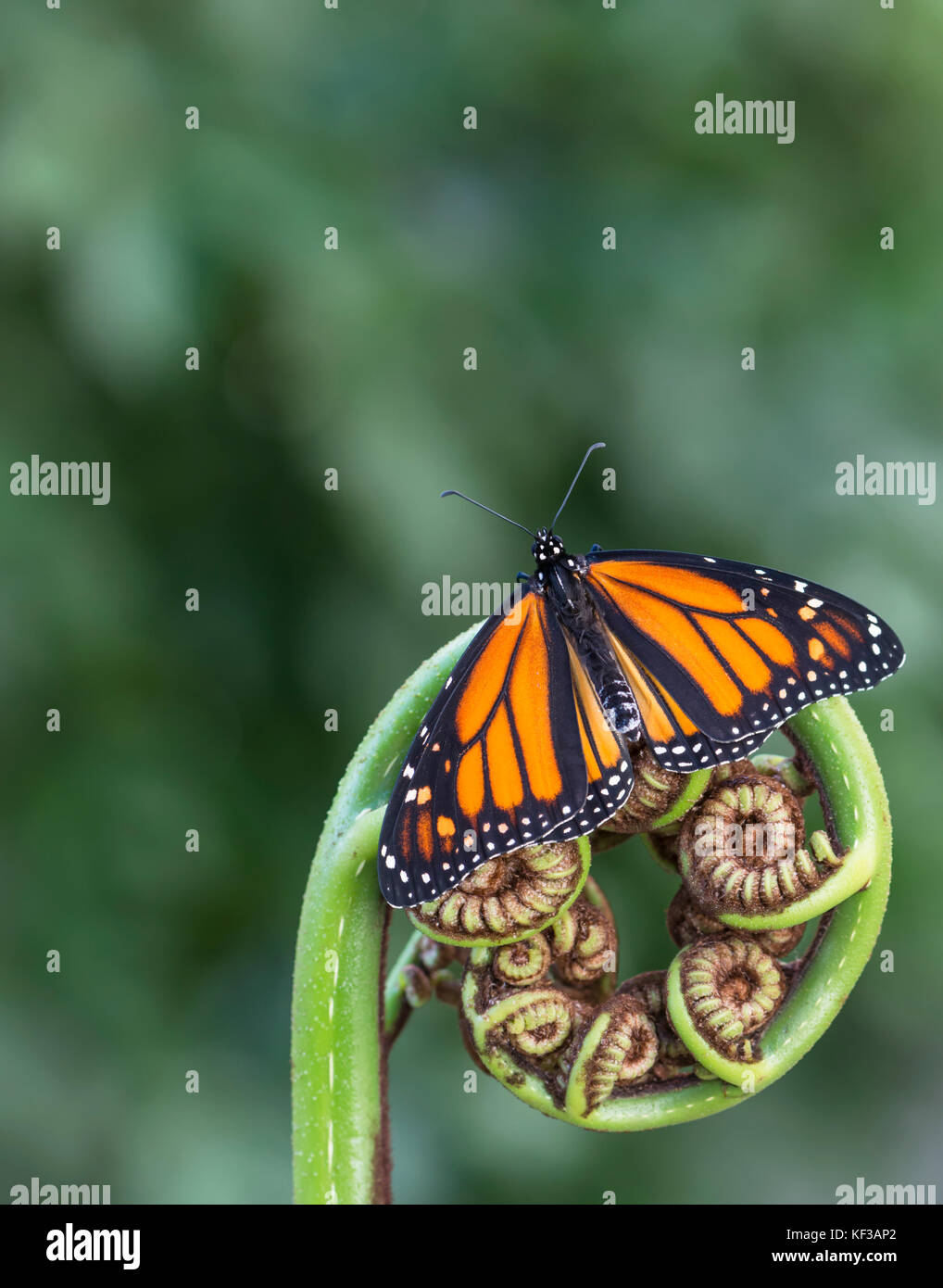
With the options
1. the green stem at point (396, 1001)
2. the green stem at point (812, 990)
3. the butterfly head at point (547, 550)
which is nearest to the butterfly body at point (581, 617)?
the butterfly head at point (547, 550)

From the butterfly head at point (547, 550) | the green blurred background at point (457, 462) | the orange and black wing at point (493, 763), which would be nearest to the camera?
the orange and black wing at point (493, 763)

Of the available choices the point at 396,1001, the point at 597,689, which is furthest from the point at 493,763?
the point at 396,1001

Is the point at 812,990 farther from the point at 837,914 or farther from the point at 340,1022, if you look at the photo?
the point at 340,1022

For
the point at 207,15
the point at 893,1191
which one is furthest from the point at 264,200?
the point at 893,1191

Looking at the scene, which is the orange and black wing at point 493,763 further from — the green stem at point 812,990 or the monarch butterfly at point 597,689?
the green stem at point 812,990

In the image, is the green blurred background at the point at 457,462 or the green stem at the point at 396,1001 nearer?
the green stem at the point at 396,1001

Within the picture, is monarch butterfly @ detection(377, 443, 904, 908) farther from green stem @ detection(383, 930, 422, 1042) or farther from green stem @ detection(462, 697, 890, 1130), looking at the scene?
green stem @ detection(383, 930, 422, 1042)

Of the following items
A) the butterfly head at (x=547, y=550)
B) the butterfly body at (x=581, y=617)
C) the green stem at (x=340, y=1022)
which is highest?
the butterfly head at (x=547, y=550)
